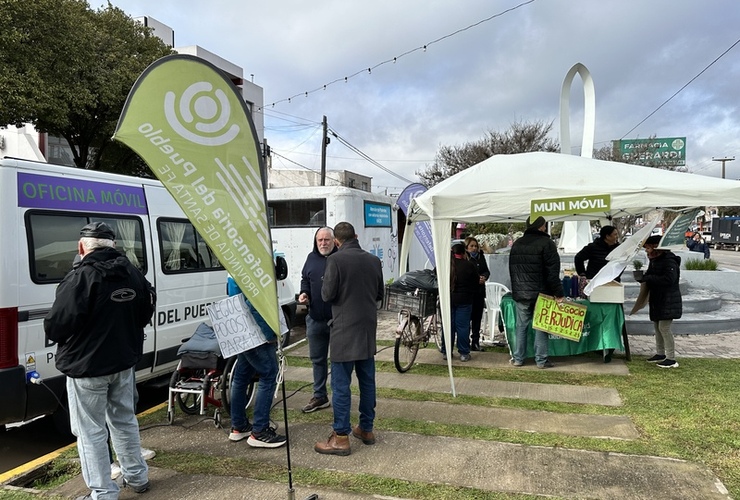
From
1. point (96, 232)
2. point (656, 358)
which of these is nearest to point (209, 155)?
point (96, 232)

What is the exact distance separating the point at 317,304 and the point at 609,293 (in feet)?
13.4

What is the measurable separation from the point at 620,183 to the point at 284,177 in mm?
36498

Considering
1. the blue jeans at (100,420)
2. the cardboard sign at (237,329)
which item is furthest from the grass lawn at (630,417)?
the cardboard sign at (237,329)

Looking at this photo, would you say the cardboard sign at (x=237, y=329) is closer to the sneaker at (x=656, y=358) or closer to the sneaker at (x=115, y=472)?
the sneaker at (x=115, y=472)

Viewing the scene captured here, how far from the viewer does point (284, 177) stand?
40812mm

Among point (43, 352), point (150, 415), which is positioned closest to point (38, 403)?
point (43, 352)

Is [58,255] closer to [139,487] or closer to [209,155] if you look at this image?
[139,487]

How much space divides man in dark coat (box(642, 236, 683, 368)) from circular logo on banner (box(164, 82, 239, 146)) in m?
5.59

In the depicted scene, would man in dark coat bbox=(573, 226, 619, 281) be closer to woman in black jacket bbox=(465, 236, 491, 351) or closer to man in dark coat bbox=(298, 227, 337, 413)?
woman in black jacket bbox=(465, 236, 491, 351)

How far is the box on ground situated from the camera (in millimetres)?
6625

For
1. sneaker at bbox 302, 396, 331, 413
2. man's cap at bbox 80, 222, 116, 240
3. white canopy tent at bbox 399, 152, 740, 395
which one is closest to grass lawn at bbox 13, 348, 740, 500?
sneaker at bbox 302, 396, 331, 413

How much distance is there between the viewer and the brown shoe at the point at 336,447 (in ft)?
13.2

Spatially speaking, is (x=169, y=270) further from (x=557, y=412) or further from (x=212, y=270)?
(x=557, y=412)

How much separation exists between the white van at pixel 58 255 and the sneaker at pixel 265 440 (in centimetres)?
153
